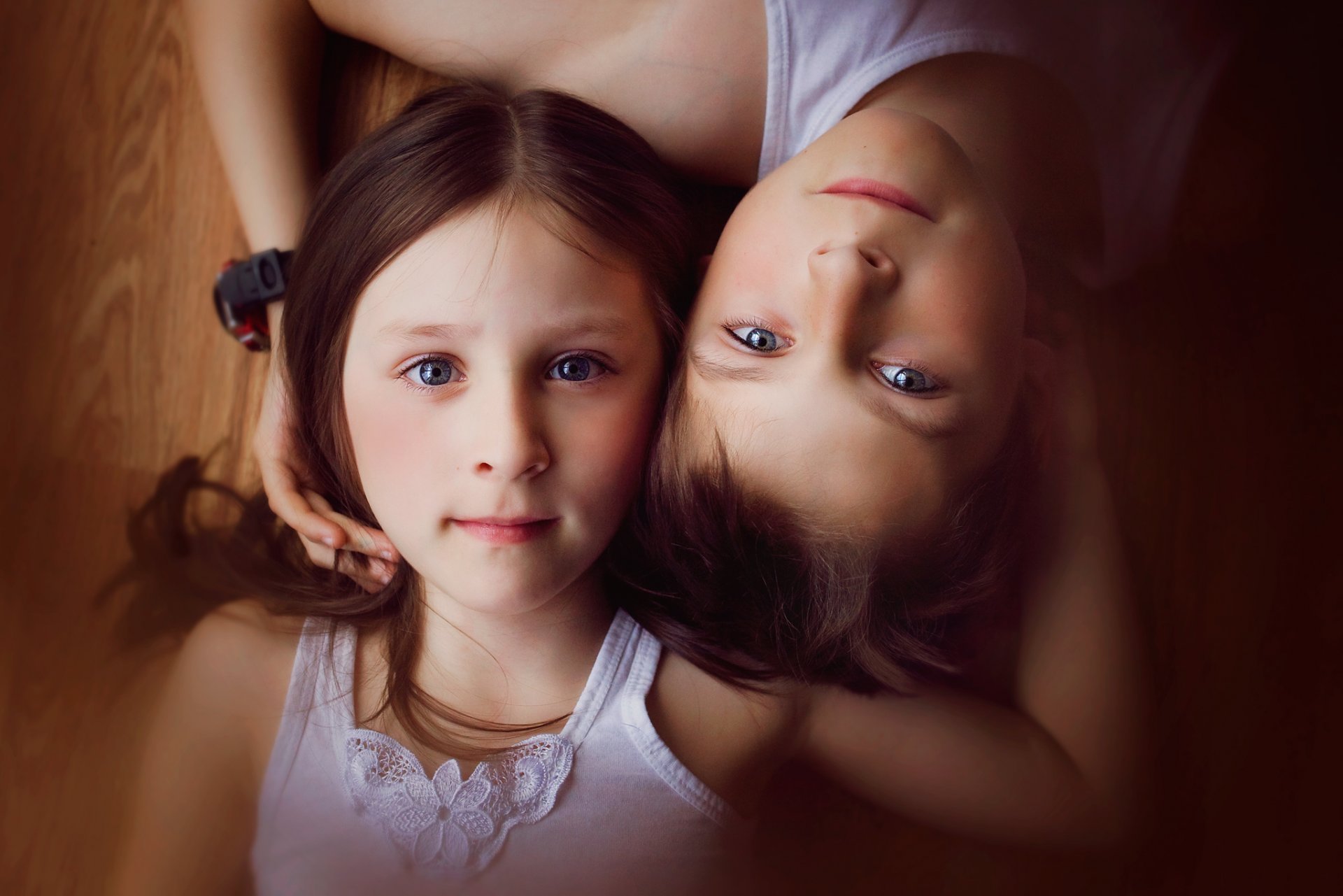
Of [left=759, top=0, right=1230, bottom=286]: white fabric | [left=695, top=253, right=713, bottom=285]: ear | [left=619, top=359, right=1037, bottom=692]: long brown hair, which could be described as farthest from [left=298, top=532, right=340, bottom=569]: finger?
[left=759, top=0, right=1230, bottom=286]: white fabric

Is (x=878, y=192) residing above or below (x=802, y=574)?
above

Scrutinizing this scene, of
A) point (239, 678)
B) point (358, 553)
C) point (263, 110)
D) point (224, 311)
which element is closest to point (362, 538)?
point (358, 553)

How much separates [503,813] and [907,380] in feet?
1.16

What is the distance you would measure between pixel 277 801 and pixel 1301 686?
2.08 feet

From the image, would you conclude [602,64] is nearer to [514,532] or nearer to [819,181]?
[819,181]


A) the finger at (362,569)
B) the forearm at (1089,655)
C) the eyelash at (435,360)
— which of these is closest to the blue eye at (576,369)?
the eyelash at (435,360)

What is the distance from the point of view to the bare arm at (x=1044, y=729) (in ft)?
1.92

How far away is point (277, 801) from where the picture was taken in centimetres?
60

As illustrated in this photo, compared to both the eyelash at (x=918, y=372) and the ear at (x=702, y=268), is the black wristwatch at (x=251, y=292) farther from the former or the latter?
the eyelash at (x=918, y=372)

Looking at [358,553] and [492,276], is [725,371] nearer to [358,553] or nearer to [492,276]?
[492,276]

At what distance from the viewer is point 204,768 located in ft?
1.98

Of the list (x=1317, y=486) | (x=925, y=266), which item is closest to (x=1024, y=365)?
(x=925, y=266)

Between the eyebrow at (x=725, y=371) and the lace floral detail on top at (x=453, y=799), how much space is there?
25 cm

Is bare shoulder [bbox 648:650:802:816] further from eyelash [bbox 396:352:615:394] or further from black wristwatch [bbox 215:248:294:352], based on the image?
black wristwatch [bbox 215:248:294:352]
